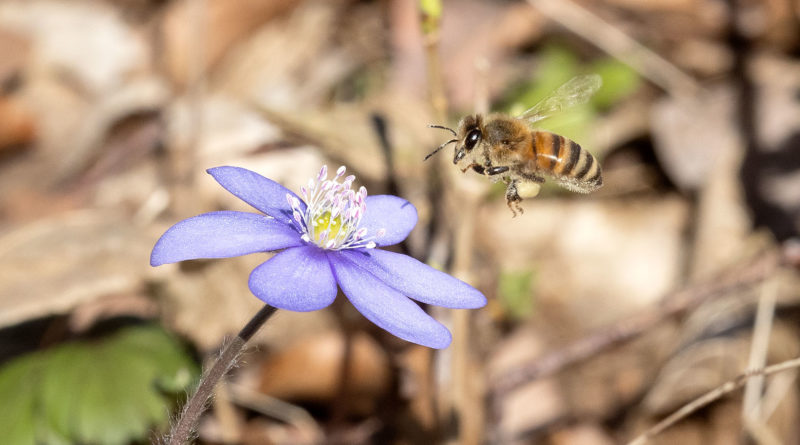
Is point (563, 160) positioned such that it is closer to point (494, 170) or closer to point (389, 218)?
point (494, 170)

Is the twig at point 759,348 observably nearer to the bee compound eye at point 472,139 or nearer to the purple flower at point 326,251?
the bee compound eye at point 472,139

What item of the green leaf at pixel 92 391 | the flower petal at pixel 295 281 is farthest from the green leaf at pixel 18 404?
the flower petal at pixel 295 281

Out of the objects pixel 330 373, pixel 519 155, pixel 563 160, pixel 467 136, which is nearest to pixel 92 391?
pixel 330 373

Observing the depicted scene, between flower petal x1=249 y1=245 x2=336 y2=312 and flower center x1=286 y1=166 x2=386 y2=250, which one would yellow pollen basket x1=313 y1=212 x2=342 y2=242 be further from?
flower petal x1=249 y1=245 x2=336 y2=312

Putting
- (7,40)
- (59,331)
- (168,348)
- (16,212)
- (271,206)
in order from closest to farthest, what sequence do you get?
(271,206), (168,348), (59,331), (16,212), (7,40)

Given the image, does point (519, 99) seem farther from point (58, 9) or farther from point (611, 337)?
point (58, 9)

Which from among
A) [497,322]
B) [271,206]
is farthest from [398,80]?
[271,206]
